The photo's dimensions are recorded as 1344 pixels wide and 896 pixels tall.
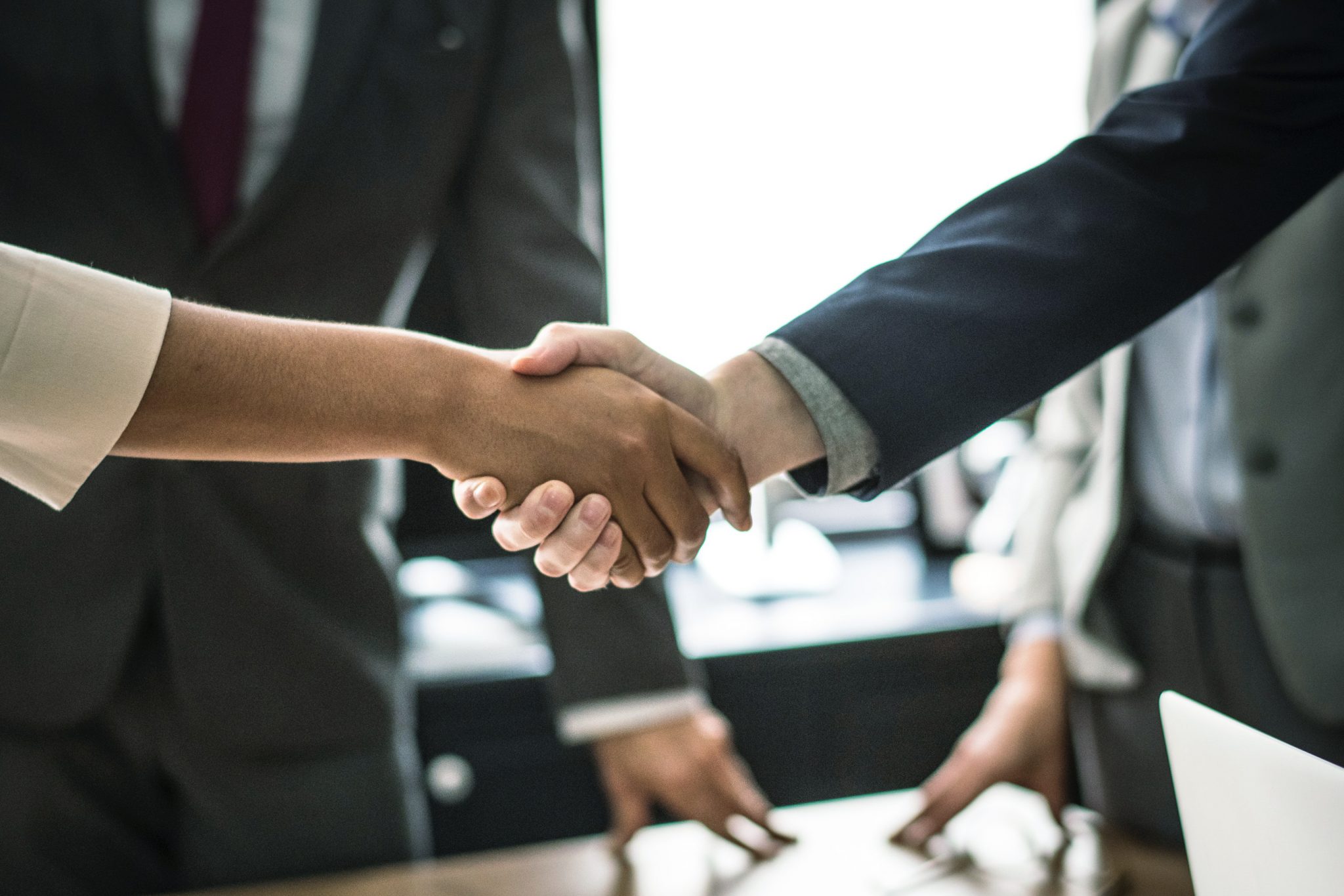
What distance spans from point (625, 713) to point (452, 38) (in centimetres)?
74

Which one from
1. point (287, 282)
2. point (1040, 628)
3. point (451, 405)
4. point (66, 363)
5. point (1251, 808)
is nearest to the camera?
point (1251, 808)

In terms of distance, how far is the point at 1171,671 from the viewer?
1.01m

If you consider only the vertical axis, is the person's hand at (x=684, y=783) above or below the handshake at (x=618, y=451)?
below

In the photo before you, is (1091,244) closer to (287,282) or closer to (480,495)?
(480,495)

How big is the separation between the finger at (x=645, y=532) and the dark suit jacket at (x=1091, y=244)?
140mm

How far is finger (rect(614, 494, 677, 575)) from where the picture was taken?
81cm

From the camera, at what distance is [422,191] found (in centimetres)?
101

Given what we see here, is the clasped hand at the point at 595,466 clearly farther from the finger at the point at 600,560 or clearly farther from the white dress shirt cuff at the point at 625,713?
the white dress shirt cuff at the point at 625,713

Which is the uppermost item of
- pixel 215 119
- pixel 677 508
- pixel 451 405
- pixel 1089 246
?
pixel 215 119

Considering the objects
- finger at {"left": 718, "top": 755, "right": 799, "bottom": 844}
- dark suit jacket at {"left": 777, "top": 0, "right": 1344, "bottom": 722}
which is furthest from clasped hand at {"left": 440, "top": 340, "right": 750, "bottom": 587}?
finger at {"left": 718, "top": 755, "right": 799, "bottom": 844}

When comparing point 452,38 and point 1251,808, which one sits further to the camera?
point 452,38

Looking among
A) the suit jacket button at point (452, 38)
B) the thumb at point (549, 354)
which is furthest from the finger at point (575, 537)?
the suit jacket button at point (452, 38)

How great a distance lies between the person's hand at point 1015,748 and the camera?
884 mm

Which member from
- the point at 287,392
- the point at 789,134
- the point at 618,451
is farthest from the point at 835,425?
the point at 789,134
